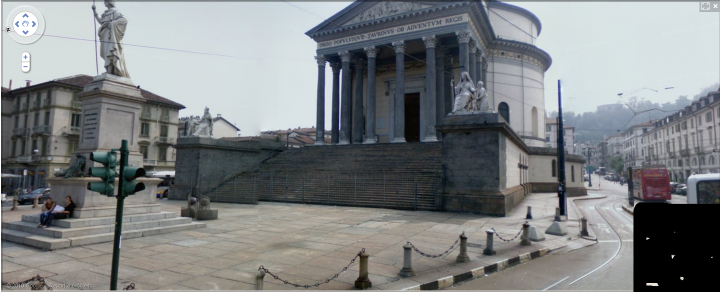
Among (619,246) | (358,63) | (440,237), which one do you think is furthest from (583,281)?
(358,63)

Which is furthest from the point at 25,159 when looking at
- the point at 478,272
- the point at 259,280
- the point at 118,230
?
the point at 478,272

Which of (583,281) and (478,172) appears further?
(478,172)

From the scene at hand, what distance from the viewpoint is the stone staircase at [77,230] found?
8828mm

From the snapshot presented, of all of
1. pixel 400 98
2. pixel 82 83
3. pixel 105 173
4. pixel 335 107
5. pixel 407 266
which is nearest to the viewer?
pixel 105 173

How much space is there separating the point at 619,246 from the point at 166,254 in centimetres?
1214

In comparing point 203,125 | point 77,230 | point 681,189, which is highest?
point 203,125

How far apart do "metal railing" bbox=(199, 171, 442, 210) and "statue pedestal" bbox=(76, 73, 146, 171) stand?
1121 cm

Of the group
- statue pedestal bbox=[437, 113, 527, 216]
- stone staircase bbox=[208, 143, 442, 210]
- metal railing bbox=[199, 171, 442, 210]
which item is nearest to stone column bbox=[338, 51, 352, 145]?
stone staircase bbox=[208, 143, 442, 210]

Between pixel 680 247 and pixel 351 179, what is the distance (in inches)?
852

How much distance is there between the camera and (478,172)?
17.8 meters

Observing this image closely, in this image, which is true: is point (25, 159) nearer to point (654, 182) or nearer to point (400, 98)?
point (400, 98)

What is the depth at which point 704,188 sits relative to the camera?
30.0 feet

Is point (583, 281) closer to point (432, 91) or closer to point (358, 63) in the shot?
point (432, 91)

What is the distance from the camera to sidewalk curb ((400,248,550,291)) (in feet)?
22.1
